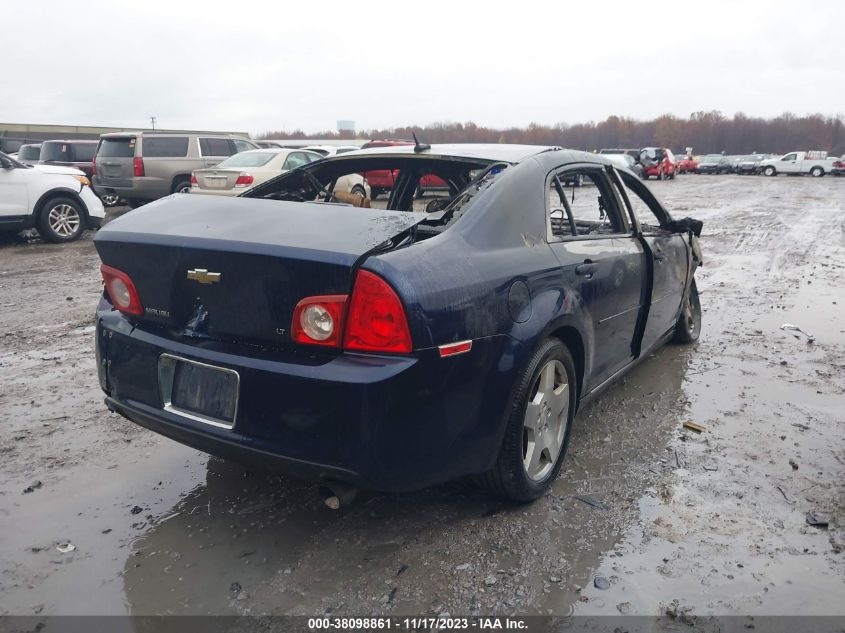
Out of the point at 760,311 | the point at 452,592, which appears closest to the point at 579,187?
the point at 452,592

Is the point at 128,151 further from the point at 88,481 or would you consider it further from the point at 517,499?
the point at 517,499

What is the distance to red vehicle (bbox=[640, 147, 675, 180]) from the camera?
121 feet

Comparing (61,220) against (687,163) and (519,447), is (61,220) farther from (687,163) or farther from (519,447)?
(687,163)

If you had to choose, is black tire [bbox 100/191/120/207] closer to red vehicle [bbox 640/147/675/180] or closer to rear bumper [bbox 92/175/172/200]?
rear bumper [bbox 92/175/172/200]

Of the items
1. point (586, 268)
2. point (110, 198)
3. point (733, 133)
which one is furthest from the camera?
point (733, 133)

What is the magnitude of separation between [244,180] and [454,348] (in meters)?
11.8

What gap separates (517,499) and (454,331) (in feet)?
3.23

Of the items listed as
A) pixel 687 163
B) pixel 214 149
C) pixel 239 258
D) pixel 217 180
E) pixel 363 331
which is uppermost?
pixel 687 163

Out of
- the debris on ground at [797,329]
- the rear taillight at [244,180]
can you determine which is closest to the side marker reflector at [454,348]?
the debris on ground at [797,329]

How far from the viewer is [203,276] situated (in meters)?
2.65

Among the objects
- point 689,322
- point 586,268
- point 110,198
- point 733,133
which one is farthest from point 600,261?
point 733,133

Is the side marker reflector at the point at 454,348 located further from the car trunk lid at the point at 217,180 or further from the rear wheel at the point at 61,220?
the car trunk lid at the point at 217,180

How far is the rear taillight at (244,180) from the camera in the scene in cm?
1330

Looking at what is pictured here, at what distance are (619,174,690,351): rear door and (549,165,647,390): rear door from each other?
0.49ft
